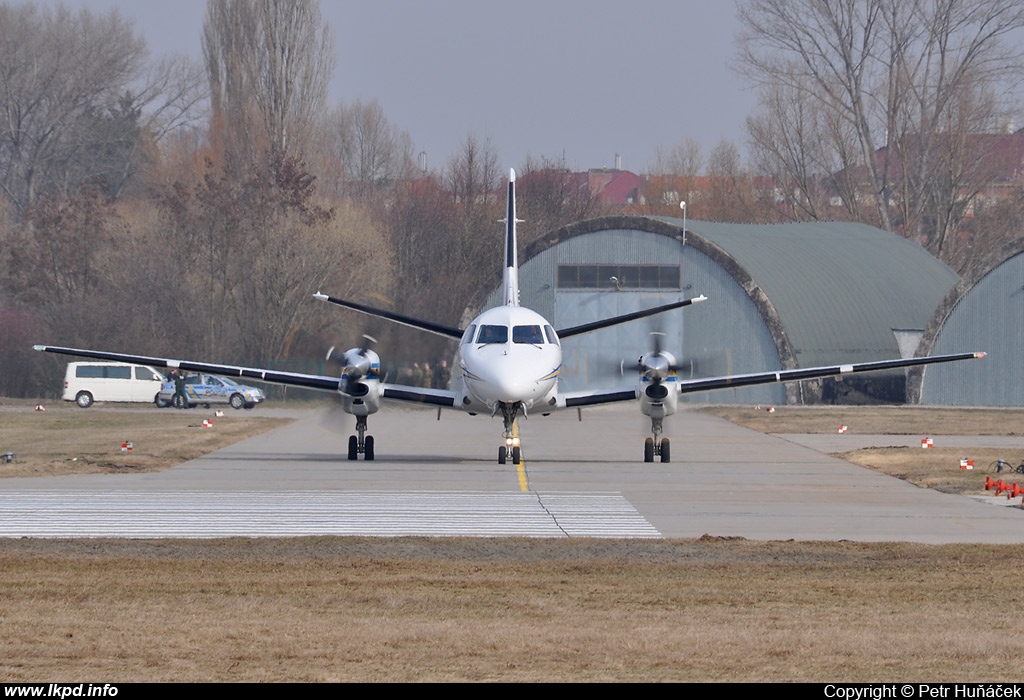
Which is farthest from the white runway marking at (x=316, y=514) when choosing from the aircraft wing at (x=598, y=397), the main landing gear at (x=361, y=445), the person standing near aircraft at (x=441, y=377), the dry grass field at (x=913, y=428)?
the person standing near aircraft at (x=441, y=377)

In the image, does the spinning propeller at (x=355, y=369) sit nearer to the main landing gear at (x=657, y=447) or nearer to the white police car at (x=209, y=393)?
the main landing gear at (x=657, y=447)

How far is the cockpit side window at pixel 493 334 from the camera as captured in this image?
83.9 feet

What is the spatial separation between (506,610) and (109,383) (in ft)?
148

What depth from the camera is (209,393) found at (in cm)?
5312

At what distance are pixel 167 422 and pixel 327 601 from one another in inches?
1263

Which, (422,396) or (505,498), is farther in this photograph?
(422,396)

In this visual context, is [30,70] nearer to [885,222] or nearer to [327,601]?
[885,222]

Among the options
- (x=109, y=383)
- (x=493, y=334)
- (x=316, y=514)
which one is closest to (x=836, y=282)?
(x=109, y=383)

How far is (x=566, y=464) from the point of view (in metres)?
27.3

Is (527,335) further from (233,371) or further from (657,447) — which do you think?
(233,371)

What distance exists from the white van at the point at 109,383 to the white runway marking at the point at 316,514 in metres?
33.3

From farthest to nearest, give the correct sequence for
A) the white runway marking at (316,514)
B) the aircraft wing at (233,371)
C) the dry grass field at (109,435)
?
the aircraft wing at (233,371), the dry grass field at (109,435), the white runway marking at (316,514)

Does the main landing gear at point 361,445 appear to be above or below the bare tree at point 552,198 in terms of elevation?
below

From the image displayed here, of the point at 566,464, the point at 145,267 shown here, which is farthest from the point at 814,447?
the point at 145,267
